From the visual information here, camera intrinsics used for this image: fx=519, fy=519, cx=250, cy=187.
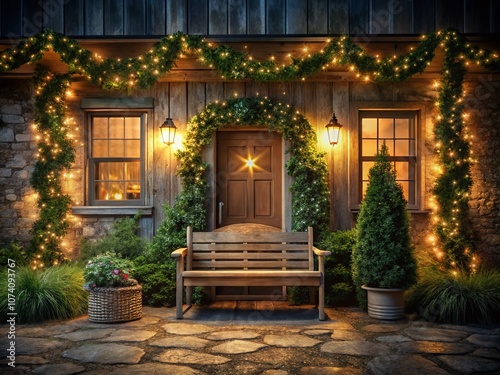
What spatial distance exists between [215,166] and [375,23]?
3265 mm

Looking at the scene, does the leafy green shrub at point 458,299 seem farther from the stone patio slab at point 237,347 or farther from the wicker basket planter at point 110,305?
the wicker basket planter at point 110,305

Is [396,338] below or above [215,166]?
below

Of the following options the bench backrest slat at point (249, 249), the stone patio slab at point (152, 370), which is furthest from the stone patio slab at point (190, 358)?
the bench backrest slat at point (249, 249)

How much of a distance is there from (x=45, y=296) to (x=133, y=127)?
325cm

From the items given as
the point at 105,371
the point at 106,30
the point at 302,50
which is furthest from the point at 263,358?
the point at 106,30

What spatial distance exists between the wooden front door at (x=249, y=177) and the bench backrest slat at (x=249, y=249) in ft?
3.17

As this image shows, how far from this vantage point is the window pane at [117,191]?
861cm

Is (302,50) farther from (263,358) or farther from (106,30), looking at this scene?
(263,358)

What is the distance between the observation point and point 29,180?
8391 millimetres

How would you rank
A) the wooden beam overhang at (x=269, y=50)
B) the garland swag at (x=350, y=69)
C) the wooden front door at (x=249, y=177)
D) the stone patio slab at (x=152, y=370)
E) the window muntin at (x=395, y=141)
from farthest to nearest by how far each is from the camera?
the window muntin at (x=395, y=141) < the wooden front door at (x=249, y=177) < the wooden beam overhang at (x=269, y=50) < the garland swag at (x=350, y=69) < the stone patio slab at (x=152, y=370)

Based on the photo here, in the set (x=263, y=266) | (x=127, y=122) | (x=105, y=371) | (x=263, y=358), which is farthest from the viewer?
(x=127, y=122)

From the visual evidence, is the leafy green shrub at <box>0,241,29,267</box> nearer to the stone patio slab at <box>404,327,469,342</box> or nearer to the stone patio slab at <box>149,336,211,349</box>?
the stone patio slab at <box>149,336,211,349</box>

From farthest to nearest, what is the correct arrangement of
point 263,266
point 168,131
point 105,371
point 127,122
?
point 127,122 → point 168,131 → point 263,266 → point 105,371

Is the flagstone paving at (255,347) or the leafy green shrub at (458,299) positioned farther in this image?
the leafy green shrub at (458,299)
